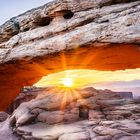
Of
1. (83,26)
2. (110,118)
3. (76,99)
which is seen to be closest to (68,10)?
(83,26)

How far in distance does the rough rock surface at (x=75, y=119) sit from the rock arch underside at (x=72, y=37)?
4.20 meters

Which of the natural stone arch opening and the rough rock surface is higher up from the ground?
the natural stone arch opening

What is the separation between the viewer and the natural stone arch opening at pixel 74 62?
791cm

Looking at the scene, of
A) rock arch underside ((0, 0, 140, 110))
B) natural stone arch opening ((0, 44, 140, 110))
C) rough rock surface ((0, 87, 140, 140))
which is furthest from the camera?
rough rock surface ((0, 87, 140, 140))

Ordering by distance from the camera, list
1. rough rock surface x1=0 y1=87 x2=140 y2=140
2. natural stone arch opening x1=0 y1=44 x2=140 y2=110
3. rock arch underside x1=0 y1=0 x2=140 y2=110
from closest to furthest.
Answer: rock arch underside x1=0 y1=0 x2=140 y2=110 < natural stone arch opening x1=0 y1=44 x2=140 y2=110 < rough rock surface x1=0 y1=87 x2=140 y2=140

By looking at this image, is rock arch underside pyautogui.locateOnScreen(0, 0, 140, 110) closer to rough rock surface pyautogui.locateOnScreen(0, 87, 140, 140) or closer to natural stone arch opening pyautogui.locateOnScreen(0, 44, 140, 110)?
natural stone arch opening pyautogui.locateOnScreen(0, 44, 140, 110)

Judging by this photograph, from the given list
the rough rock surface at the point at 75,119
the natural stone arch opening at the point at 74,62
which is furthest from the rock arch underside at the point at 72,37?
the rough rock surface at the point at 75,119

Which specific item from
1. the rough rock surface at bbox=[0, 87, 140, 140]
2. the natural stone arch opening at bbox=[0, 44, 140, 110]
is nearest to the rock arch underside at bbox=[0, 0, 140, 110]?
the natural stone arch opening at bbox=[0, 44, 140, 110]

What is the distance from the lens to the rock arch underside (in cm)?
720

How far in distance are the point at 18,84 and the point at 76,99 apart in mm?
7578

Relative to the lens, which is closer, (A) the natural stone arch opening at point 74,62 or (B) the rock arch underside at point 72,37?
(B) the rock arch underside at point 72,37

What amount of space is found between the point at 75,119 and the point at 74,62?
Result: 7877 millimetres

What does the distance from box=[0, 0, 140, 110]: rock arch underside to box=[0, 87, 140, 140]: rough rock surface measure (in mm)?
4204

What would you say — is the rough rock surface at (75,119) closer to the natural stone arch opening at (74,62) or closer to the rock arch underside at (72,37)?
the natural stone arch opening at (74,62)
